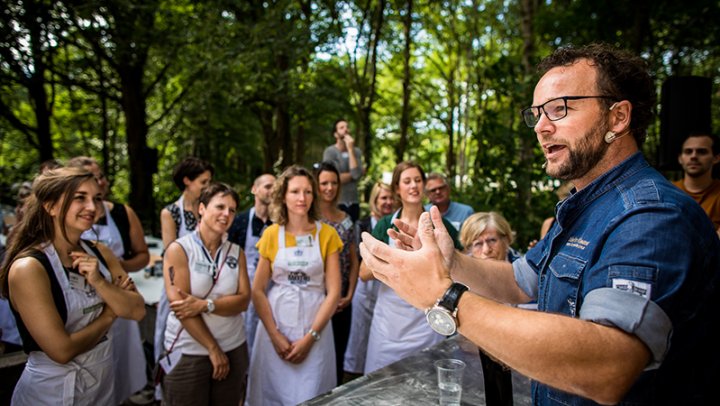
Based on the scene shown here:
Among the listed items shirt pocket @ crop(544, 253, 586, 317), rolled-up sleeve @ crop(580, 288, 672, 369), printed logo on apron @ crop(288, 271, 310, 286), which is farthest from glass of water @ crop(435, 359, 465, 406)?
printed logo on apron @ crop(288, 271, 310, 286)

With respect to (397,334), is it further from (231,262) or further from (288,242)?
(231,262)

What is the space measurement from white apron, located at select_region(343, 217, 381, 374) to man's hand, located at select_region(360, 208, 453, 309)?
10.0ft

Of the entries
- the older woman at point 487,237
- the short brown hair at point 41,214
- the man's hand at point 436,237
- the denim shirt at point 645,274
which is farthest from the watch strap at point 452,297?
the short brown hair at point 41,214

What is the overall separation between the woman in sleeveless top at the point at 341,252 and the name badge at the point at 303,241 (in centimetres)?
67

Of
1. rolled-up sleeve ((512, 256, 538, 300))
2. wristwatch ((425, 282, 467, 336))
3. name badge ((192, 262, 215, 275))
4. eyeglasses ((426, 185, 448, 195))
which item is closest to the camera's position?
wristwatch ((425, 282, 467, 336))

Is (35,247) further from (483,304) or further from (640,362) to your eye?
(640,362)

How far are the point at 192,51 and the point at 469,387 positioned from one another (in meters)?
8.04

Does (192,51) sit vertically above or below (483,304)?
above

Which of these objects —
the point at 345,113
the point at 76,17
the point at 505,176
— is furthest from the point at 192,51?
the point at 505,176

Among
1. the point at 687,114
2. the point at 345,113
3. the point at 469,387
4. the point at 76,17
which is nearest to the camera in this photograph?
the point at 469,387

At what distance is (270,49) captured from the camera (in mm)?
7121

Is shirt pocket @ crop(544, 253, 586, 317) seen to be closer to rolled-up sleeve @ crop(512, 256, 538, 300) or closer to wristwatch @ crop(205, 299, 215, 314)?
rolled-up sleeve @ crop(512, 256, 538, 300)

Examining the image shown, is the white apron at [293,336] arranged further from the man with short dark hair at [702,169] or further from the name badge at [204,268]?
the man with short dark hair at [702,169]

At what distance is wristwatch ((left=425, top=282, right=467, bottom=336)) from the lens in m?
1.03
